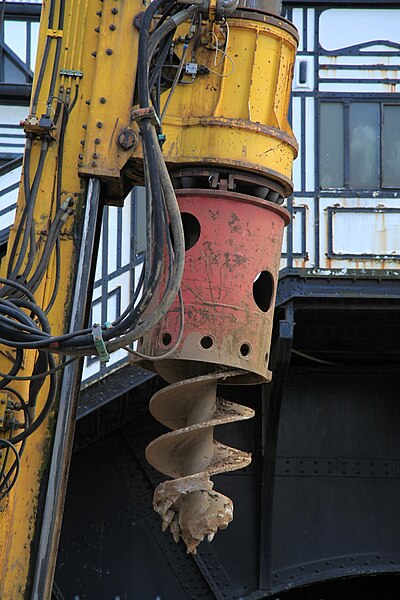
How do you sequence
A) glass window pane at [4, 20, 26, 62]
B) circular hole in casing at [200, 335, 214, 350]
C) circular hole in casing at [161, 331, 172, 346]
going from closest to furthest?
circular hole in casing at [200, 335, 214, 350]
circular hole in casing at [161, 331, 172, 346]
glass window pane at [4, 20, 26, 62]

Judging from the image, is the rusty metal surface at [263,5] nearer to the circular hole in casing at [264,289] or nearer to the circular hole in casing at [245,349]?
the circular hole in casing at [264,289]

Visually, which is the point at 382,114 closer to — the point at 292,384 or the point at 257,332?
the point at 292,384

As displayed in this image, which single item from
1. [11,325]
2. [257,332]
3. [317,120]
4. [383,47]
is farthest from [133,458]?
[11,325]

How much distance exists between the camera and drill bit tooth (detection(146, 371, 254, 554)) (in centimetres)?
665

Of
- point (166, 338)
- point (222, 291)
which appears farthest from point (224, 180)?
point (166, 338)

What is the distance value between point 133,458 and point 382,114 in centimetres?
514

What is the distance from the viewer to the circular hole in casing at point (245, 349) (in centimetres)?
683

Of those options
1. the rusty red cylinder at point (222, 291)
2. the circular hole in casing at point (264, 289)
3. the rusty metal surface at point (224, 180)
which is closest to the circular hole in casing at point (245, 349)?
the rusty red cylinder at point (222, 291)

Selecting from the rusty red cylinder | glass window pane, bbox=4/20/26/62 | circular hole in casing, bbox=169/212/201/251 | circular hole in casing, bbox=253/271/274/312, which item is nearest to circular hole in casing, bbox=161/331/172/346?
the rusty red cylinder

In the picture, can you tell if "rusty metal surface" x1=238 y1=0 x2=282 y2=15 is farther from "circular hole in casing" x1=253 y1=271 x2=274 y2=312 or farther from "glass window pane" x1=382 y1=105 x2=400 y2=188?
"glass window pane" x1=382 y1=105 x2=400 y2=188

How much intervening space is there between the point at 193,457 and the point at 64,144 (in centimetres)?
182

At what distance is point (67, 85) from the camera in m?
6.77

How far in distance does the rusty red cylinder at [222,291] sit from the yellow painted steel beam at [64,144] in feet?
1.80

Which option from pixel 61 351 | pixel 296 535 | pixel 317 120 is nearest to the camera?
pixel 61 351
